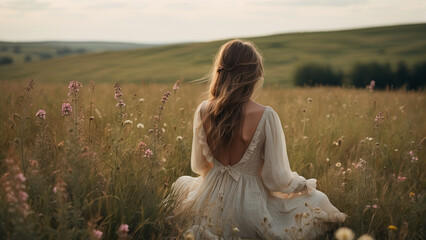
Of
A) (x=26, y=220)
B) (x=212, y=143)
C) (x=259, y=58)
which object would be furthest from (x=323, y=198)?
(x=26, y=220)

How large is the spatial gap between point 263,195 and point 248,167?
26cm

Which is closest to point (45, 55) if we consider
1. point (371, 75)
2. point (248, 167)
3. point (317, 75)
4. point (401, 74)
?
point (317, 75)

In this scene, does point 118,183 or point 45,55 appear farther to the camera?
point 45,55

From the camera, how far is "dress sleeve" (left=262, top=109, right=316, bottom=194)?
3104mm

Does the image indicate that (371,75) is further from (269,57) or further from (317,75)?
(269,57)

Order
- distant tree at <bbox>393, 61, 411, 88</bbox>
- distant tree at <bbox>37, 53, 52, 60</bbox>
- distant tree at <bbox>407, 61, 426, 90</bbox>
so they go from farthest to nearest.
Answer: distant tree at <bbox>37, 53, 52, 60</bbox> < distant tree at <bbox>393, 61, 411, 88</bbox> < distant tree at <bbox>407, 61, 426, 90</bbox>

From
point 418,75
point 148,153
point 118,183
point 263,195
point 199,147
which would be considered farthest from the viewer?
point 418,75

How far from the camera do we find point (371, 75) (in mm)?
26656

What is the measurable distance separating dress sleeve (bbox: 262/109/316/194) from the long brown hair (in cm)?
26

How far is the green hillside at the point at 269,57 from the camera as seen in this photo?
1262 inches

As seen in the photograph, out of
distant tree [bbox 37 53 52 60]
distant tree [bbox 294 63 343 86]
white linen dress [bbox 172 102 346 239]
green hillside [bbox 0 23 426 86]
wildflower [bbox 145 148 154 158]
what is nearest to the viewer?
wildflower [bbox 145 148 154 158]

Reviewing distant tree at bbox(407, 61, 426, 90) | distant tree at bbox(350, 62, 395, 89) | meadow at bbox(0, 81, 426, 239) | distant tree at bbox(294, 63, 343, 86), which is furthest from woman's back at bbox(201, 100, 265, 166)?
distant tree at bbox(407, 61, 426, 90)

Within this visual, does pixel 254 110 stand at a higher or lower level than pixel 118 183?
higher

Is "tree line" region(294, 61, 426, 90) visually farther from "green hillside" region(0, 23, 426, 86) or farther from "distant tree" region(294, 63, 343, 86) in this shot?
"green hillside" region(0, 23, 426, 86)
